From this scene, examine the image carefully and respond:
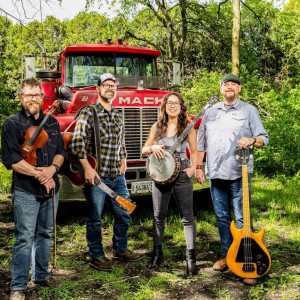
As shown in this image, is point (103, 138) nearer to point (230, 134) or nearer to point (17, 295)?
point (230, 134)

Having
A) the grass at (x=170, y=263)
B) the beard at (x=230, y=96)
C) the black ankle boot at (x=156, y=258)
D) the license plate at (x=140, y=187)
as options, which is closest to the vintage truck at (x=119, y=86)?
the license plate at (x=140, y=187)

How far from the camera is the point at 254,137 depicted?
3.63 m

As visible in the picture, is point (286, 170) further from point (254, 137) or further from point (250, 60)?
point (250, 60)

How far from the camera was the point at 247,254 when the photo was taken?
343cm

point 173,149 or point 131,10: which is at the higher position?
point 131,10

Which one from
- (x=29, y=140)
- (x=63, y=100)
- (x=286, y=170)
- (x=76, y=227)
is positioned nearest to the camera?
(x=29, y=140)

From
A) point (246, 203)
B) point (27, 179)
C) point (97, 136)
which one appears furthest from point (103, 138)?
point (246, 203)

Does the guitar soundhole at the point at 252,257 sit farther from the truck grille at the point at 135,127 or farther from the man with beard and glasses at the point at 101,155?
the truck grille at the point at 135,127

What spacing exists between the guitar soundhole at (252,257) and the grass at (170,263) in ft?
0.53

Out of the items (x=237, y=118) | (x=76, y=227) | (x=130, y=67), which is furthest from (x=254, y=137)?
(x=130, y=67)

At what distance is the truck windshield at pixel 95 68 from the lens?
5895 millimetres

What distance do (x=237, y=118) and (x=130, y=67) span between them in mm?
3080

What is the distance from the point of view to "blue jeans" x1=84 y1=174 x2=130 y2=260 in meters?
3.67

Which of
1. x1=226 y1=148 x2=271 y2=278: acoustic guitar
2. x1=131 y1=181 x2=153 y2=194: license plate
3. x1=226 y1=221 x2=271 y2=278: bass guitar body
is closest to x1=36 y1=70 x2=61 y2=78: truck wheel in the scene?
x1=131 y1=181 x2=153 y2=194: license plate
